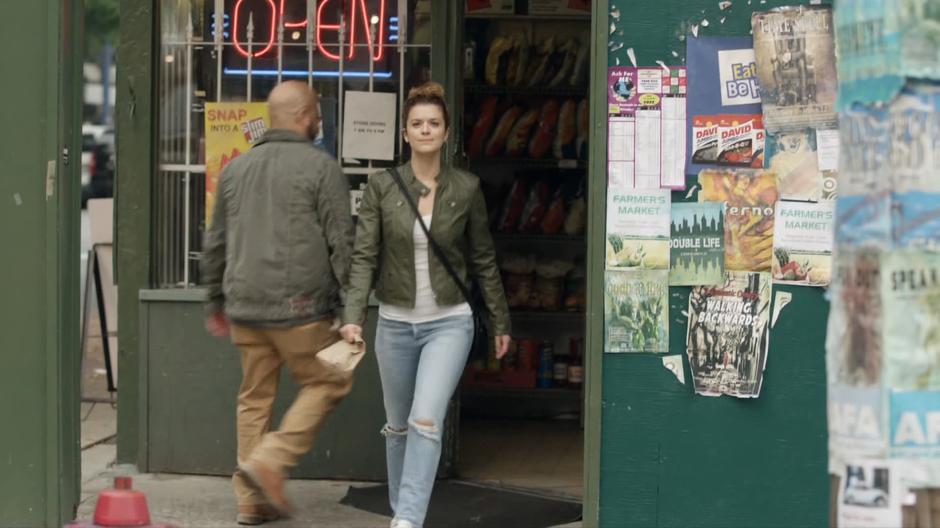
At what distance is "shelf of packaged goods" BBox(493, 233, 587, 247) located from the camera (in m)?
9.78

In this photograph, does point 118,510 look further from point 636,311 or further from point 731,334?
point 731,334

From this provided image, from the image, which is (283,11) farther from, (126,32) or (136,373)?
(136,373)

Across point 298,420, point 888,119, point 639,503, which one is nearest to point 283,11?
point 298,420

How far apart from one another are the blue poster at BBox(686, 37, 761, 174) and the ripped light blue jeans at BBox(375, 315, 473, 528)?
3.85 feet

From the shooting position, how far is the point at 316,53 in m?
7.72

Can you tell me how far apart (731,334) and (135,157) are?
332cm

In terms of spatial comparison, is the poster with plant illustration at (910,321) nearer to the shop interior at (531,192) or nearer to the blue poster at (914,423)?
the blue poster at (914,423)

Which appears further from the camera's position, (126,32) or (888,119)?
(126,32)

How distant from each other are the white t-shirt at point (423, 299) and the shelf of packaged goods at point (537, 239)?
3.47 m

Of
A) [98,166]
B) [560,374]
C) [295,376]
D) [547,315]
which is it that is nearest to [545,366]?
[560,374]

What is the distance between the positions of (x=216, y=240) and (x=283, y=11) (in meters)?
1.75

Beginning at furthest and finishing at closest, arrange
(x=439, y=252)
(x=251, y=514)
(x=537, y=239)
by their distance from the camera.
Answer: (x=537, y=239) < (x=251, y=514) < (x=439, y=252)

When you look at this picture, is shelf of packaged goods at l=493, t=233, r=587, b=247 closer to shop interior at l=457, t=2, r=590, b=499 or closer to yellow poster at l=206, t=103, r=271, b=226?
shop interior at l=457, t=2, r=590, b=499

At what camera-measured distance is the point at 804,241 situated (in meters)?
6.06
